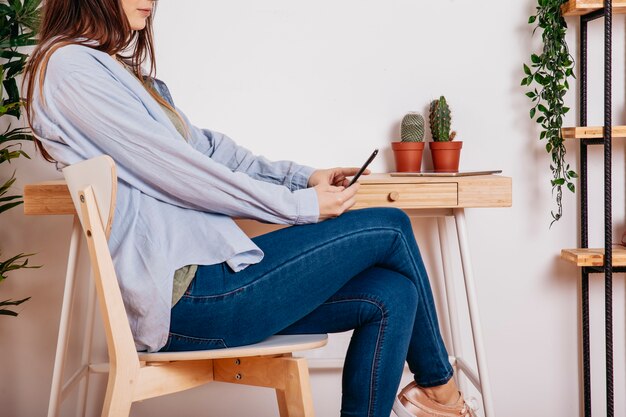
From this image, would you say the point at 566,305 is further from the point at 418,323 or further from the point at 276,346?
the point at 276,346

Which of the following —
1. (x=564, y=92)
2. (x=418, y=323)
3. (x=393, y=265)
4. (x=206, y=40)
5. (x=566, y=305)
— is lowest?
(x=566, y=305)

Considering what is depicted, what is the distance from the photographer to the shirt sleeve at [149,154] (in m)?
1.16

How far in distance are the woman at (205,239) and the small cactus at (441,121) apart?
70cm

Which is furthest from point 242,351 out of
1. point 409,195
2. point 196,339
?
point 409,195

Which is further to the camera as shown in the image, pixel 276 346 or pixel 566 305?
pixel 566 305

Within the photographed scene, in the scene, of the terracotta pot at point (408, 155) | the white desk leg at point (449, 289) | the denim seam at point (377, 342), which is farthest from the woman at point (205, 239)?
the white desk leg at point (449, 289)

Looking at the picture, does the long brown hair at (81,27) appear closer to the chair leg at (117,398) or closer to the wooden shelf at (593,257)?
the chair leg at (117,398)

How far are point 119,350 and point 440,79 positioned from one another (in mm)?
1330

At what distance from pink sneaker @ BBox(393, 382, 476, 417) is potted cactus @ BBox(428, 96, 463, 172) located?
30.0 inches

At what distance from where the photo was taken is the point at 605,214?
1884 mm

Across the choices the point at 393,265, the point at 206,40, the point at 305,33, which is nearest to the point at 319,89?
the point at 305,33

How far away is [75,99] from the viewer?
1.16 m

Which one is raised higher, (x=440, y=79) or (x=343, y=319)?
(x=440, y=79)

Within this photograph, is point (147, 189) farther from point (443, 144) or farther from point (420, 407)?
point (443, 144)
